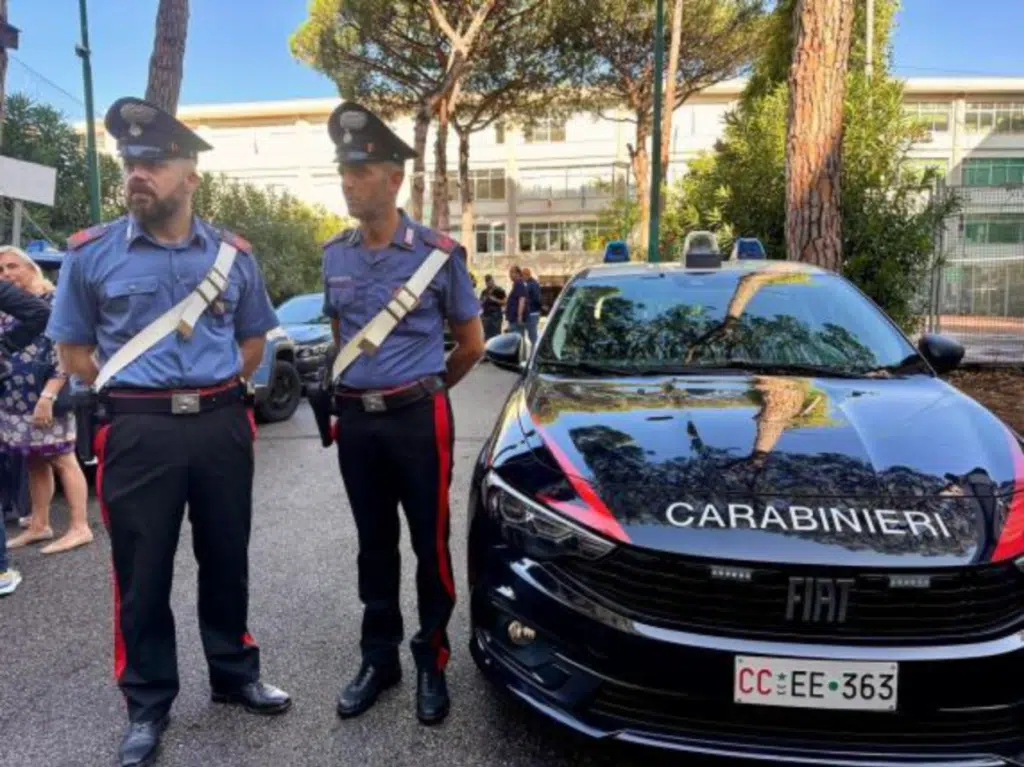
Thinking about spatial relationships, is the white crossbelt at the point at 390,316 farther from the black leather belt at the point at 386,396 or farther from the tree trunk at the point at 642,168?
the tree trunk at the point at 642,168

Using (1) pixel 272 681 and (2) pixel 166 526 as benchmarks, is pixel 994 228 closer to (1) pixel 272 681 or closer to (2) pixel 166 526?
(1) pixel 272 681

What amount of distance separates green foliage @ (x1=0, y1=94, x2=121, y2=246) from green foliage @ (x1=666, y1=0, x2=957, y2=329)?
33.3ft

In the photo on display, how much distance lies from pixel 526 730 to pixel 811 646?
1.07 meters

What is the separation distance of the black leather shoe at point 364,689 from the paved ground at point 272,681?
0.12 feet

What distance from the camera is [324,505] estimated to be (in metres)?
5.36

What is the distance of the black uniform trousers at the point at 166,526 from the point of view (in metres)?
2.45

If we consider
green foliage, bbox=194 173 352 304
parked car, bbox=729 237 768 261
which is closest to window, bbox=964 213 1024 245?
parked car, bbox=729 237 768 261

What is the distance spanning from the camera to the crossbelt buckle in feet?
8.07

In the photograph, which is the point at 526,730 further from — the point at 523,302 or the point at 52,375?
the point at 523,302

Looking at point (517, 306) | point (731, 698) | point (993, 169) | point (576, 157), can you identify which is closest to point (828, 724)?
point (731, 698)

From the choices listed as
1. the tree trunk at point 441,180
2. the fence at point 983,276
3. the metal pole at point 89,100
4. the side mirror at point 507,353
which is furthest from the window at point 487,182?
the side mirror at point 507,353

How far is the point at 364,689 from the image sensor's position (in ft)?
8.97

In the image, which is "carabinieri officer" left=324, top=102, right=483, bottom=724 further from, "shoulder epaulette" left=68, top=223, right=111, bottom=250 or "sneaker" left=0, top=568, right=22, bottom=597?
"sneaker" left=0, top=568, right=22, bottom=597

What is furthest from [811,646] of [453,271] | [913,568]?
[453,271]
